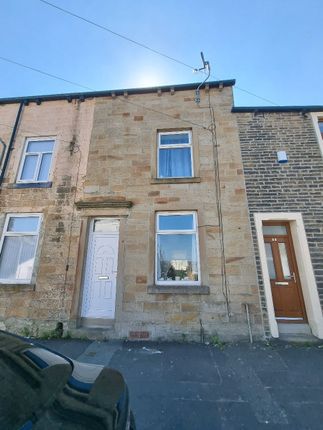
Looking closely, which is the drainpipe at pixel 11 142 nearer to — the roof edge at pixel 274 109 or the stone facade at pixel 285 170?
the roof edge at pixel 274 109

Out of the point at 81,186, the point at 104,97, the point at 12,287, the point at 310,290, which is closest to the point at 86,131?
the point at 104,97

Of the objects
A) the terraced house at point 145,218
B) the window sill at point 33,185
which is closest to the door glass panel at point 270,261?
the terraced house at point 145,218

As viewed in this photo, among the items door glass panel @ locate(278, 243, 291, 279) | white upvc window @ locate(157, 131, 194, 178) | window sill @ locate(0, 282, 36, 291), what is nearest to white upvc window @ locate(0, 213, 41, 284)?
window sill @ locate(0, 282, 36, 291)

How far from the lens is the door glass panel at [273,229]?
6209 mm

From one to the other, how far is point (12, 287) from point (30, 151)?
4598mm

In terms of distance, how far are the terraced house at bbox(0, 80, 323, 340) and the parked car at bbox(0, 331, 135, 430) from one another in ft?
12.8

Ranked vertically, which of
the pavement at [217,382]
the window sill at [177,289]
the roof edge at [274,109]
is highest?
the roof edge at [274,109]

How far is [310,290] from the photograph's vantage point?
5.39 metres

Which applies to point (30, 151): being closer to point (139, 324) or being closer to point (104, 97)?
point (104, 97)

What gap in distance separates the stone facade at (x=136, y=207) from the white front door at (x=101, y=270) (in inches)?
8.9

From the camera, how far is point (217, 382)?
3408mm

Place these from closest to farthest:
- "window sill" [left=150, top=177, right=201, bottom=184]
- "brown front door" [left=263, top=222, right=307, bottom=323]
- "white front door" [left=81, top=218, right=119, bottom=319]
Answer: "brown front door" [left=263, top=222, right=307, bottom=323] → "white front door" [left=81, top=218, right=119, bottom=319] → "window sill" [left=150, top=177, right=201, bottom=184]

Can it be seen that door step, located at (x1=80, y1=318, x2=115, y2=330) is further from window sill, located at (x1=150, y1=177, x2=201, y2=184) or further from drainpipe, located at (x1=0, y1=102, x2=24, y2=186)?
drainpipe, located at (x1=0, y1=102, x2=24, y2=186)

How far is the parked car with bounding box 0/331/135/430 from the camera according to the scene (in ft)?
4.03
